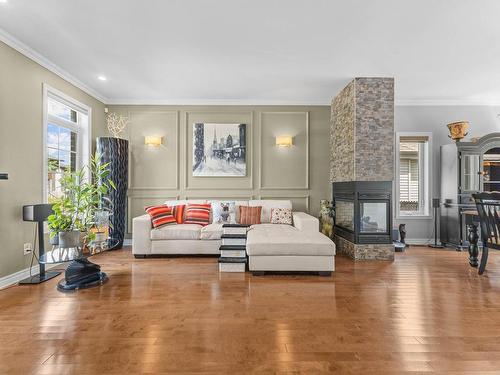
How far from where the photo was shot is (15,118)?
313 centimetres

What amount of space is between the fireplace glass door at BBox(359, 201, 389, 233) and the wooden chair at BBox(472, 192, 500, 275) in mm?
1104

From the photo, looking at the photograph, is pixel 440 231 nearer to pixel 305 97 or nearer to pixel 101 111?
pixel 305 97

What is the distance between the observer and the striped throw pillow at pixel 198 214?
14.6 ft

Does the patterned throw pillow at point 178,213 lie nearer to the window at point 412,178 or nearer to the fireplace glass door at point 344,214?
the fireplace glass door at point 344,214

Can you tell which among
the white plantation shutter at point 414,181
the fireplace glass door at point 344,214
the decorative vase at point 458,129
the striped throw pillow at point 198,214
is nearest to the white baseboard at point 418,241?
the white plantation shutter at point 414,181

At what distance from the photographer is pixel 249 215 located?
4.57 m

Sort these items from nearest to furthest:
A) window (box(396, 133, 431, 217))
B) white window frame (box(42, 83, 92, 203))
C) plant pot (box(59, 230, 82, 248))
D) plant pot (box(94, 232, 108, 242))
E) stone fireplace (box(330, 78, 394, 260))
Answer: plant pot (box(59, 230, 82, 248)) < plant pot (box(94, 232, 108, 242)) < white window frame (box(42, 83, 92, 203)) < stone fireplace (box(330, 78, 394, 260)) < window (box(396, 133, 431, 217))

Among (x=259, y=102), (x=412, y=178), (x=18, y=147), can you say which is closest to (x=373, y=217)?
(x=412, y=178)

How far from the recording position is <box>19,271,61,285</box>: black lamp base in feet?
Answer: 9.79

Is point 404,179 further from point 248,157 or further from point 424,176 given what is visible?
point 248,157

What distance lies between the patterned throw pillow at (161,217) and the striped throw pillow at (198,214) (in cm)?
26

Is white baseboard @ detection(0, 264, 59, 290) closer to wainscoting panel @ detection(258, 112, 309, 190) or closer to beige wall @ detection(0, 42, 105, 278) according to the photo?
beige wall @ detection(0, 42, 105, 278)

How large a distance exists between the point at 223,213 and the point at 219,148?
1.30 m

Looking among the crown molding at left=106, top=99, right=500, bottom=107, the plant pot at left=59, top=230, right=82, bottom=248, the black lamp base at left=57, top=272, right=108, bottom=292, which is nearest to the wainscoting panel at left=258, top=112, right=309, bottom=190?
the crown molding at left=106, top=99, right=500, bottom=107
